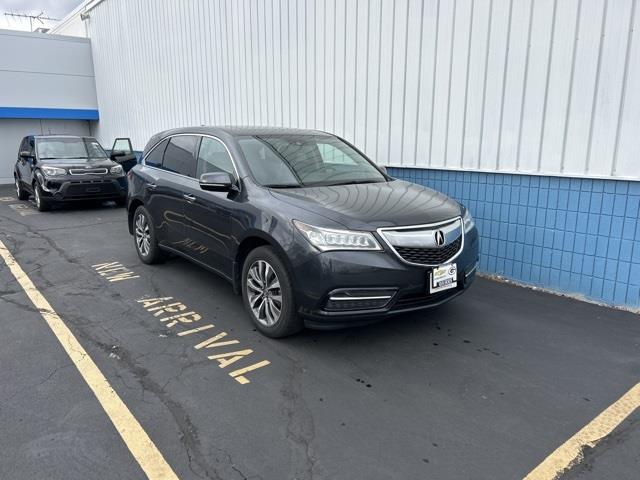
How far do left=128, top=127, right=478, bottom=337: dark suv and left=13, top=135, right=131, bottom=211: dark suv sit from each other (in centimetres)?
591

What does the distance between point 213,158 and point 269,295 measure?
5.51 feet

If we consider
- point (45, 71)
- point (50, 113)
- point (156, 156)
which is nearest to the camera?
point (156, 156)

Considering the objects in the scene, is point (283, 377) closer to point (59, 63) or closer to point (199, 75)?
point (199, 75)

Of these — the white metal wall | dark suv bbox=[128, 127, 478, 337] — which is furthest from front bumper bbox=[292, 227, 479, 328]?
the white metal wall

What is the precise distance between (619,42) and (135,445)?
5.27 metres

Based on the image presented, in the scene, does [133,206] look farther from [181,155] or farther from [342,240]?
[342,240]

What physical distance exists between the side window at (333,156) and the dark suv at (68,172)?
23.9ft

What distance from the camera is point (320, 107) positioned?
27.5 feet

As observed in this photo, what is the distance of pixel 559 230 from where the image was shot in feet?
17.3

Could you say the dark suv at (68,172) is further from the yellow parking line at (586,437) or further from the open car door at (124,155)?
the yellow parking line at (586,437)

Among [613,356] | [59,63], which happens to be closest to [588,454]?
[613,356]

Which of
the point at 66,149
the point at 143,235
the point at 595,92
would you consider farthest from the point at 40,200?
the point at 595,92

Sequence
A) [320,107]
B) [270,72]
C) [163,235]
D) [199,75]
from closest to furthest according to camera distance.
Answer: [163,235] → [320,107] → [270,72] → [199,75]

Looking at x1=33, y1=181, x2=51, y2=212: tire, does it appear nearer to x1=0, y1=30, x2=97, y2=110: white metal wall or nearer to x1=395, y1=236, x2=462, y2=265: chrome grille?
x1=0, y1=30, x2=97, y2=110: white metal wall
